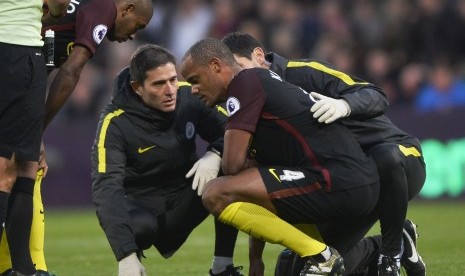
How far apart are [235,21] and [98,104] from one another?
89.7 inches

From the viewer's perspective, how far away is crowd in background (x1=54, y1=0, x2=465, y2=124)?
1453cm

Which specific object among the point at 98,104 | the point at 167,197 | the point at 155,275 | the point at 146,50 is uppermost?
the point at 146,50

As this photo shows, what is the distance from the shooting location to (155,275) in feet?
25.0

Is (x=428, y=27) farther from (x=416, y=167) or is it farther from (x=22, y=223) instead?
(x=22, y=223)

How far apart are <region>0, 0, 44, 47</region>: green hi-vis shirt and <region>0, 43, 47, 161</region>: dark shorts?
0.15ft

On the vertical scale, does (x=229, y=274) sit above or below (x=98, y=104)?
above

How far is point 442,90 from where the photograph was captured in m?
14.4

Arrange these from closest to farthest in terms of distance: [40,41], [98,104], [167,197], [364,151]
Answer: [40,41]
[364,151]
[167,197]
[98,104]

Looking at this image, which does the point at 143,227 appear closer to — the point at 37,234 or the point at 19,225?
the point at 37,234

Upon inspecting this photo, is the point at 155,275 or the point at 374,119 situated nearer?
the point at 374,119

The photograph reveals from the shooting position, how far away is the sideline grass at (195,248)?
7914mm

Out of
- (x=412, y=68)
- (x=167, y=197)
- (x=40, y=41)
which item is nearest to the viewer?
(x=40, y=41)

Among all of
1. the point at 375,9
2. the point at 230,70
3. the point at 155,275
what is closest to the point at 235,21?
the point at 375,9

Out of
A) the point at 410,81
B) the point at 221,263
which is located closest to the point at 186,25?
the point at 410,81
